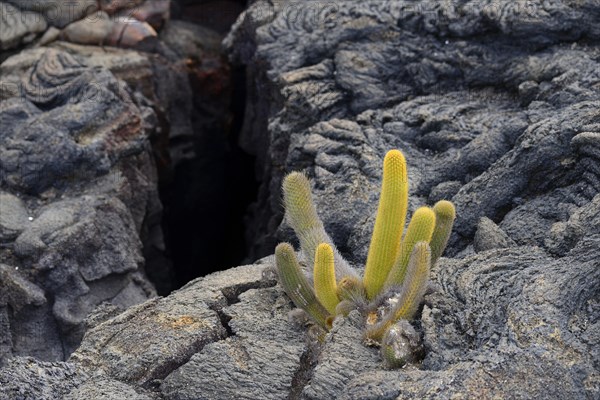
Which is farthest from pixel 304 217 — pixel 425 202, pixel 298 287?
pixel 425 202

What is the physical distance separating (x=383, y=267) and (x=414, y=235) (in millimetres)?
264

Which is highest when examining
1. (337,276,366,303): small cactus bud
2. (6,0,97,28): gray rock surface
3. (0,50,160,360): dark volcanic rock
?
(6,0,97,28): gray rock surface

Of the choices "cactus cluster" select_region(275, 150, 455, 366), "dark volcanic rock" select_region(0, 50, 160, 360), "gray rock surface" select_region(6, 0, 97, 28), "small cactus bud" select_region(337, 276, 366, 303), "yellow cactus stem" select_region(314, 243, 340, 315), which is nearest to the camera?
"cactus cluster" select_region(275, 150, 455, 366)

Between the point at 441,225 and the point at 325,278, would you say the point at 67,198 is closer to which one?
the point at 325,278

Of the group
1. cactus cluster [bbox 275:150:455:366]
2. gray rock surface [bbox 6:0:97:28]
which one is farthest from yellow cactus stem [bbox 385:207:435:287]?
gray rock surface [bbox 6:0:97:28]

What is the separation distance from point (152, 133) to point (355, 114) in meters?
1.80

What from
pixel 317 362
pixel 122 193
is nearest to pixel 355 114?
pixel 122 193

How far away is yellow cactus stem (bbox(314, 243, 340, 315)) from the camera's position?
359 centimetres

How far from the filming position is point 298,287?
3.79 meters

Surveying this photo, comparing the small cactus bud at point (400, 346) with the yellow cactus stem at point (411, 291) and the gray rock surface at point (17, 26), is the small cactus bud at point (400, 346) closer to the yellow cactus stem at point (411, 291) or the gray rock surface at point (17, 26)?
the yellow cactus stem at point (411, 291)

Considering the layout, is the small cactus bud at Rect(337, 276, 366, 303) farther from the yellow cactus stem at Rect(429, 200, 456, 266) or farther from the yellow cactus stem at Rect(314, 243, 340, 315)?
the yellow cactus stem at Rect(429, 200, 456, 266)

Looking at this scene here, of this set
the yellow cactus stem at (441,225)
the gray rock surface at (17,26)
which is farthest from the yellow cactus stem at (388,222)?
the gray rock surface at (17,26)

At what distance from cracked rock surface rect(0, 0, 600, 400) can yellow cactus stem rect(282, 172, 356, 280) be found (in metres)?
0.29

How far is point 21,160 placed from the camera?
18.2ft
